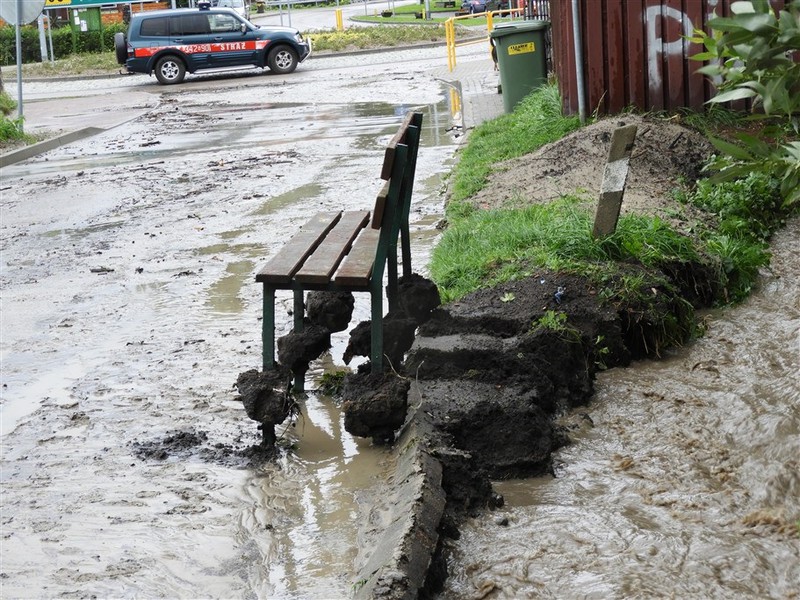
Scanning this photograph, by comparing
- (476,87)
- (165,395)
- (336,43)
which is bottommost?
(165,395)

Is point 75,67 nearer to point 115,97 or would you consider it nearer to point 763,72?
point 115,97

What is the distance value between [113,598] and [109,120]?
19652 millimetres

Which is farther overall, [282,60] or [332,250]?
[282,60]

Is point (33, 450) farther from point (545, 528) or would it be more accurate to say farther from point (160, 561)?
point (545, 528)

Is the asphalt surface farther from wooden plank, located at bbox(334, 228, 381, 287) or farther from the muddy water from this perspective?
the muddy water

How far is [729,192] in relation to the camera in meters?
8.05

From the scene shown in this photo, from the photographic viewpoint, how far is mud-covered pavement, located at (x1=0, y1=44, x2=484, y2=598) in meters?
4.10

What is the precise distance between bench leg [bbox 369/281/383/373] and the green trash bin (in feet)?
33.2

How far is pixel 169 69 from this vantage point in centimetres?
3119

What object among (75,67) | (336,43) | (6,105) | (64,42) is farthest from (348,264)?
(64,42)

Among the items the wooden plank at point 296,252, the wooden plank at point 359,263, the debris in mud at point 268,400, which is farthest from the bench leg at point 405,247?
the debris in mud at point 268,400

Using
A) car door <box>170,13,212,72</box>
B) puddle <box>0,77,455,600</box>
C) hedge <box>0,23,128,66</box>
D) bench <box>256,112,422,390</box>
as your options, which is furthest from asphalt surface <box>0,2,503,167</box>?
bench <box>256,112,422,390</box>

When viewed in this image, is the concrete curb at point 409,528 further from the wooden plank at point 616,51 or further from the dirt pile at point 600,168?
the wooden plank at point 616,51

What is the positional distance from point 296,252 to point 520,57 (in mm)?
10098
